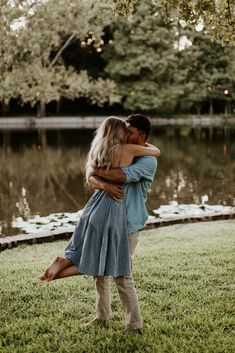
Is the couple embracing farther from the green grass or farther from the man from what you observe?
the green grass

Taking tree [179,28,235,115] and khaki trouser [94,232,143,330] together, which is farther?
tree [179,28,235,115]

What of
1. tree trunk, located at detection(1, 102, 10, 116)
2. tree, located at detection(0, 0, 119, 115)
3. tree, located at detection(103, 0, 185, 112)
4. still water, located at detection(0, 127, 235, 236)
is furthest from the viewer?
tree trunk, located at detection(1, 102, 10, 116)

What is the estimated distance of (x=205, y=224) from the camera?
396 inches

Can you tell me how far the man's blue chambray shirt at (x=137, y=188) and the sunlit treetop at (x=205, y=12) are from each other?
4.47 m

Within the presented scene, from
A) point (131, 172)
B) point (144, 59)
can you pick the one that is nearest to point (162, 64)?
point (144, 59)

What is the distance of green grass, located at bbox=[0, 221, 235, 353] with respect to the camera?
13.7ft

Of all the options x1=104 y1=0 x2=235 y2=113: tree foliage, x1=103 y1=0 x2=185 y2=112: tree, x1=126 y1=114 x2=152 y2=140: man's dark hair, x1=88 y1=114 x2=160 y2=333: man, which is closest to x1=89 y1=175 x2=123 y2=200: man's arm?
x1=88 y1=114 x2=160 y2=333: man

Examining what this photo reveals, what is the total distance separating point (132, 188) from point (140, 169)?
18 cm

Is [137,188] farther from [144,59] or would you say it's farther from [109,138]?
[144,59]

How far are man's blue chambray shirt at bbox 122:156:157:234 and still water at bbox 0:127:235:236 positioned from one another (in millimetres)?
6383

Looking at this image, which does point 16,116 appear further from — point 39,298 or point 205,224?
point 39,298

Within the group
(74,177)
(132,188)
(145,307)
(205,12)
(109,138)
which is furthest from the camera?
(74,177)

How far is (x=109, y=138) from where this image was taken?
164 inches

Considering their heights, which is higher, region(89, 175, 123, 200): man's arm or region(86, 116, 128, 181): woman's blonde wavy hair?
region(86, 116, 128, 181): woman's blonde wavy hair
